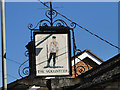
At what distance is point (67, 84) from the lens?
10.8 m

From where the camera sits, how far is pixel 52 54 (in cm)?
1052

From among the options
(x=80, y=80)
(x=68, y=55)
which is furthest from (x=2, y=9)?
(x=80, y=80)

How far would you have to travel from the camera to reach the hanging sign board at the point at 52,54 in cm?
1045

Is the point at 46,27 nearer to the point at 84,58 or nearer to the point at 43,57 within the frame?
the point at 43,57

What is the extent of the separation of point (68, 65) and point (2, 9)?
7.98ft

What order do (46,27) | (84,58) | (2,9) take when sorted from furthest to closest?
1. (84,58)
2. (46,27)
3. (2,9)

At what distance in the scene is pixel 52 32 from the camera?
10789 millimetres

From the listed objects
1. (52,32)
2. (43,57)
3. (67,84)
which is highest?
(52,32)

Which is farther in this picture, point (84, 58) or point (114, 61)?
point (84, 58)

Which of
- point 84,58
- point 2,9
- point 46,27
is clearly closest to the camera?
point 2,9

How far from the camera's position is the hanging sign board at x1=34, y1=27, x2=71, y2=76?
10.4 meters

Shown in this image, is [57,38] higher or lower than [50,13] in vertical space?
lower

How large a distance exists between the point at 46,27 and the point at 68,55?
3.44 ft

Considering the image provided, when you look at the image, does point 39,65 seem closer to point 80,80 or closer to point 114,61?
point 80,80
